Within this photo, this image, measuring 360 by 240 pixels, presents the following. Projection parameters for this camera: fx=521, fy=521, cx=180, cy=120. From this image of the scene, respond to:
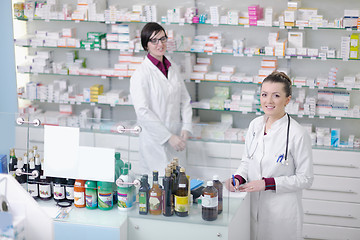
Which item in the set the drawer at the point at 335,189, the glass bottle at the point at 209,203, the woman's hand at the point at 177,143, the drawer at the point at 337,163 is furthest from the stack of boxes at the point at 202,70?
the glass bottle at the point at 209,203

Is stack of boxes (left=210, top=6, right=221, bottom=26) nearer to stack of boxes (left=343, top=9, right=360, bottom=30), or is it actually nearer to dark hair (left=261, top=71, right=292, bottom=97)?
stack of boxes (left=343, top=9, right=360, bottom=30)

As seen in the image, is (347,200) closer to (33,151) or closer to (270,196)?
(270,196)

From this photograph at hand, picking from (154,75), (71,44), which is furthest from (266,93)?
(71,44)

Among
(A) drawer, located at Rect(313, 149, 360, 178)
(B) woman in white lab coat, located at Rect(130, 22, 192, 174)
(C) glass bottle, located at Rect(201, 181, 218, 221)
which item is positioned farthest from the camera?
(A) drawer, located at Rect(313, 149, 360, 178)

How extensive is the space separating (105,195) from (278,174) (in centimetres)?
112

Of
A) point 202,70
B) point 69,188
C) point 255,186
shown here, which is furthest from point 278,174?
point 202,70

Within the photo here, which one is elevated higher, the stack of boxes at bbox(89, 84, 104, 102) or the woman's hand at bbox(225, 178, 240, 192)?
the stack of boxes at bbox(89, 84, 104, 102)

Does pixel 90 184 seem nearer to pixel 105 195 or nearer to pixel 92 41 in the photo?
pixel 105 195

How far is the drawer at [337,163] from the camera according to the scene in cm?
554

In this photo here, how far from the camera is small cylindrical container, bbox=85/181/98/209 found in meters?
3.32

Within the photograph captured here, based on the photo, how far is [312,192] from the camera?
5680 millimetres

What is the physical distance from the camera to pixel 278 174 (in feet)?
11.0

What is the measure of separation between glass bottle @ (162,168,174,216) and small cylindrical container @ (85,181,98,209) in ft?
1.52

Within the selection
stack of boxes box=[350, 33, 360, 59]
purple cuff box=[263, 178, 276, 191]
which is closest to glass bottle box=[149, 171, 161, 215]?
purple cuff box=[263, 178, 276, 191]
